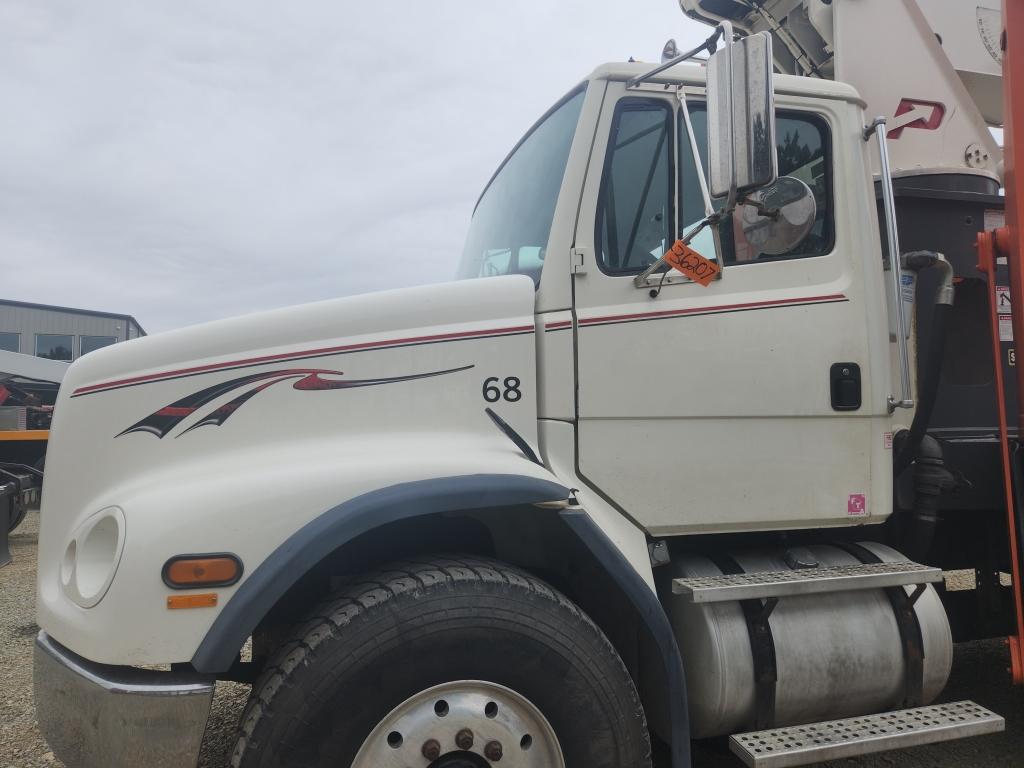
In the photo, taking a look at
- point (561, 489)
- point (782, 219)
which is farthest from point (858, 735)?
A: point (782, 219)

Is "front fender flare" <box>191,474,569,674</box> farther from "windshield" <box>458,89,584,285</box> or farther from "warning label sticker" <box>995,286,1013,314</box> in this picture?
"warning label sticker" <box>995,286,1013,314</box>

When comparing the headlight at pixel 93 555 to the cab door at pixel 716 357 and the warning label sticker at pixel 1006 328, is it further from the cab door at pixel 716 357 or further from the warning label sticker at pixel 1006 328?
the warning label sticker at pixel 1006 328

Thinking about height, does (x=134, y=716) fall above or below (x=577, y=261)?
below

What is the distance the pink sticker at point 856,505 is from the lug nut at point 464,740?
5.32 ft

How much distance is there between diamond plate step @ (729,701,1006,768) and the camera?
7.40 feet

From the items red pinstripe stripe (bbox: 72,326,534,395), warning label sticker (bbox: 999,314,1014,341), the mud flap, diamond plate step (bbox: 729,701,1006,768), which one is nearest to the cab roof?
red pinstripe stripe (bbox: 72,326,534,395)

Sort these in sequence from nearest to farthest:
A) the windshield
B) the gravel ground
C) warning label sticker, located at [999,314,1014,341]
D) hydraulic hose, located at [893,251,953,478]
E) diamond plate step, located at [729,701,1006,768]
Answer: diamond plate step, located at [729,701,1006,768] → the windshield → hydraulic hose, located at [893,251,953,478] → warning label sticker, located at [999,314,1014,341] → the gravel ground

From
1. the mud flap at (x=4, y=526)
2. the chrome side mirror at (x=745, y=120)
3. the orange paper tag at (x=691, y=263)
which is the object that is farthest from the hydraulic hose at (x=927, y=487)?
the mud flap at (x=4, y=526)

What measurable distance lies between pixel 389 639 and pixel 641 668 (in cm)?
101

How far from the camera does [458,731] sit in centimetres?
199

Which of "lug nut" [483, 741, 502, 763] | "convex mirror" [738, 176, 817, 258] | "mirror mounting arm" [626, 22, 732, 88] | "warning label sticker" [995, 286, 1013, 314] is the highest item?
"mirror mounting arm" [626, 22, 732, 88]

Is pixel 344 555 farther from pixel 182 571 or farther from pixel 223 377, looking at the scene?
pixel 223 377

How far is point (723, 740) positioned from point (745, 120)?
2624mm

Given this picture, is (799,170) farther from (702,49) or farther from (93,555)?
(93,555)
